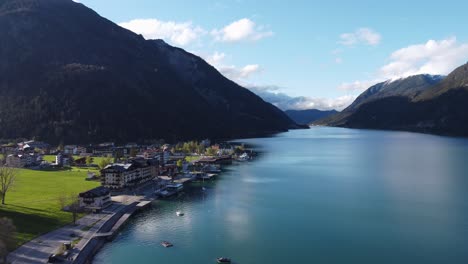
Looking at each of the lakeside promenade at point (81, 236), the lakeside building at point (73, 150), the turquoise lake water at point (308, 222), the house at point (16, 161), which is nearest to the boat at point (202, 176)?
the turquoise lake water at point (308, 222)

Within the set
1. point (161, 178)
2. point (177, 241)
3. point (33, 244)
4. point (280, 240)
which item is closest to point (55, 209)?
point (33, 244)

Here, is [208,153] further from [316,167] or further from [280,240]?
[280,240]

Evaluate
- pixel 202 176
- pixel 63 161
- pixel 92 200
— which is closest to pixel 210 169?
pixel 202 176

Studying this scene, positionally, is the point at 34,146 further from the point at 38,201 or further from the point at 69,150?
the point at 38,201

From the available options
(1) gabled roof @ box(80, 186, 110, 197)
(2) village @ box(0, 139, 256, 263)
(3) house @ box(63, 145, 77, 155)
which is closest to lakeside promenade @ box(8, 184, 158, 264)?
(2) village @ box(0, 139, 256, 263)

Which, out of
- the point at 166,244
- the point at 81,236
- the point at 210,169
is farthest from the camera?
the point at 210,169

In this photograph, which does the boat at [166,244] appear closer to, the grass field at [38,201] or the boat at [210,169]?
the grass field at [38,201]

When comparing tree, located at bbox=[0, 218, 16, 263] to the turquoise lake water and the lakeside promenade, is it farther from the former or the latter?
the turquoise lake water
